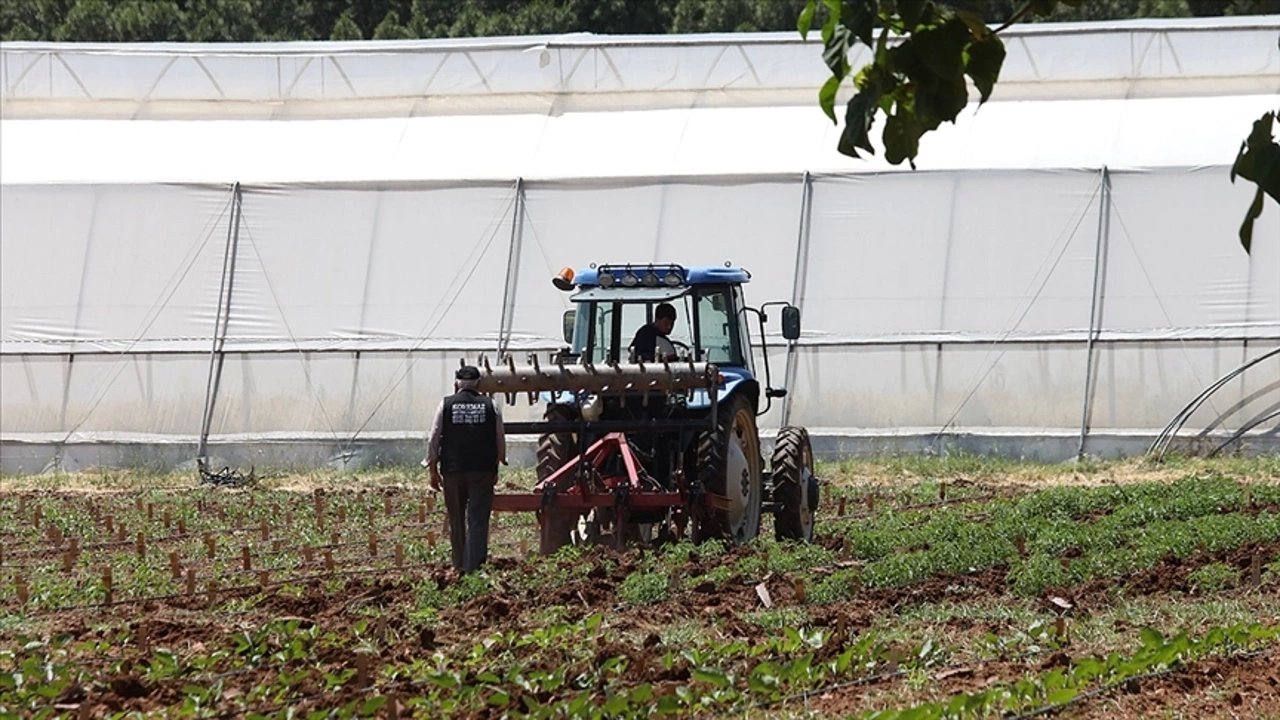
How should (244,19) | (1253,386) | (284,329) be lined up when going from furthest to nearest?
(244,19)
(284,329)
(1253,386)

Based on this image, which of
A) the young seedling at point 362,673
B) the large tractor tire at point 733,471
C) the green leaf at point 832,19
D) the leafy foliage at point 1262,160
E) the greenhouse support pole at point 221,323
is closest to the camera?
the green leaf at point 832,19

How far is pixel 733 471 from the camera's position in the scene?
50.6ft

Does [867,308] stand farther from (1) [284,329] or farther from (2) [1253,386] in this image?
(1) [284,329]

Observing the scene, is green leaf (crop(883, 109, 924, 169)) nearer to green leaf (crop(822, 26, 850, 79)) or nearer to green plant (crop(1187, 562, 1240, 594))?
green leaf (crop(822, 26, 850, 79))

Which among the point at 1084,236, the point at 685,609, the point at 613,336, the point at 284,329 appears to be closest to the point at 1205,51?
the point at 1084,236

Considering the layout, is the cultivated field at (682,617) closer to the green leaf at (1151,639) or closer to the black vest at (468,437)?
the green leaf at (1151,639)

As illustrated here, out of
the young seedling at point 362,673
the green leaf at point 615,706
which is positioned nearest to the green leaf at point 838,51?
the green leaf at point 615,706

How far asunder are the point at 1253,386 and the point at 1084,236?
296 cm

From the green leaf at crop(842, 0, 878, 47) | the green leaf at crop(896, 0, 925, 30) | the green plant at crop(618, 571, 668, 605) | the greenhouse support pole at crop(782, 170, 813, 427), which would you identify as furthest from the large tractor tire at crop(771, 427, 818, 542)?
the green leaf at crop(842, 0, 878, 47)

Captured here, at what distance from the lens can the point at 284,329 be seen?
28.2 metres

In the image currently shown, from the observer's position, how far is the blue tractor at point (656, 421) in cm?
1495

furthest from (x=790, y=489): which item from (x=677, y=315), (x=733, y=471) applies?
(x=677, y=315)

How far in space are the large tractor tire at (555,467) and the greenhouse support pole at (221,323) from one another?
12353 mm

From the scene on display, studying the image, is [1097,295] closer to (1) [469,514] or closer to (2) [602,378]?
(2) [602,378]
